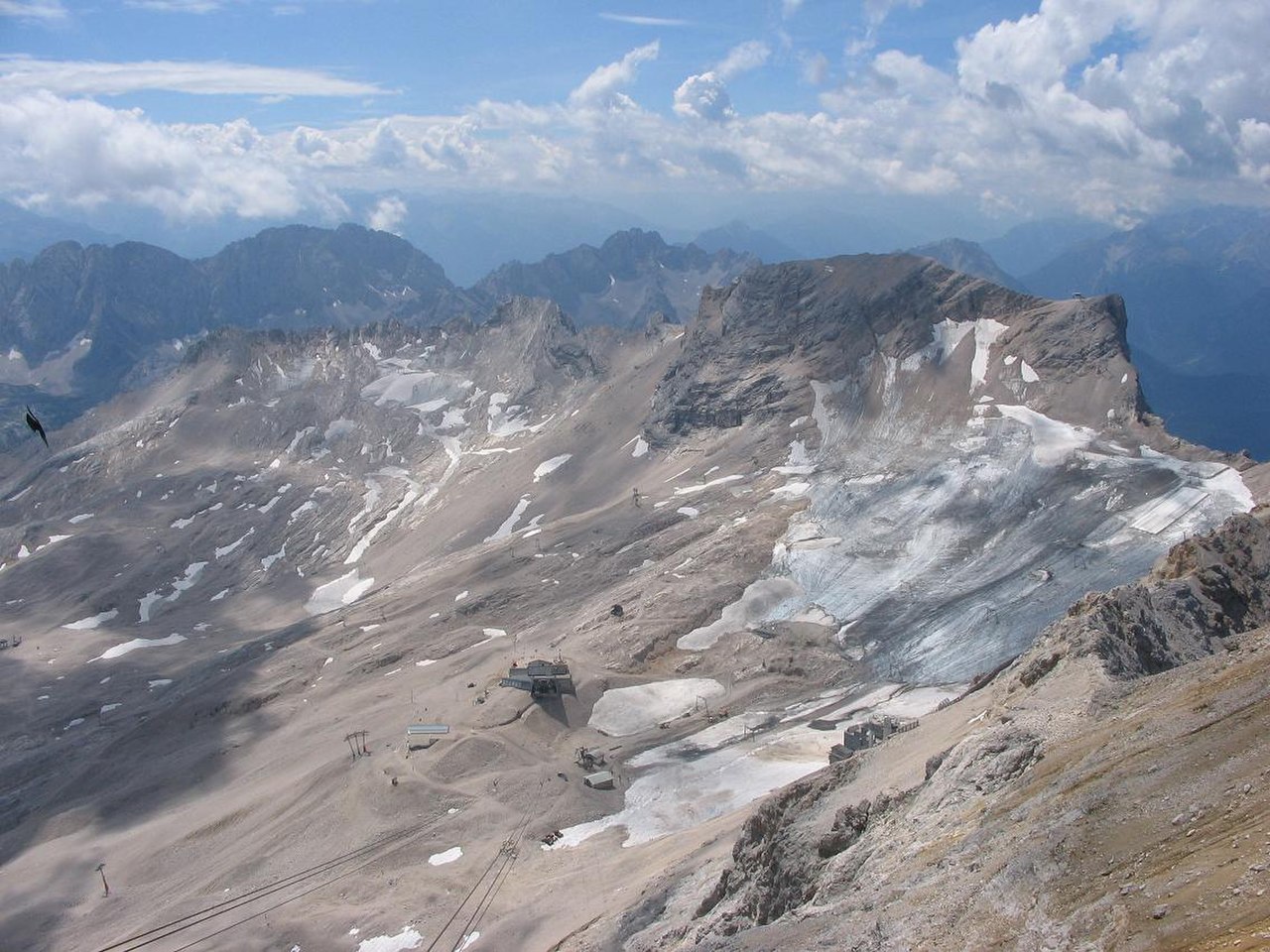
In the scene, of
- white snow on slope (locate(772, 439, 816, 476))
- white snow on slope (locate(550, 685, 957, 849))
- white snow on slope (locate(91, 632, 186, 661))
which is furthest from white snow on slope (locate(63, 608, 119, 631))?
white snow on slope (locate(550, 685, 957, 849))

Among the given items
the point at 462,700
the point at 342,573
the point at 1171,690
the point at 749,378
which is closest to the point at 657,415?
the point at 749,378

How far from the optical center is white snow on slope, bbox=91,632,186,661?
474 feet

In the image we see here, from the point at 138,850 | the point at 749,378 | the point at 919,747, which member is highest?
the point at 749,378

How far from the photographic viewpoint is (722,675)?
8969 cm

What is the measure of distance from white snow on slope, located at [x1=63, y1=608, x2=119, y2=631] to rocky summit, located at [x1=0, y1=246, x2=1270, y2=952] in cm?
72

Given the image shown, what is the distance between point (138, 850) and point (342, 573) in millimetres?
90676

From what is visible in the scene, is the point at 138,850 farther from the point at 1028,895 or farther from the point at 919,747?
the point at 1028,895

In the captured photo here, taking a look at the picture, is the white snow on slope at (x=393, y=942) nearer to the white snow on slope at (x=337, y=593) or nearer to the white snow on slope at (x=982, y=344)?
the white snow on slope at (x=337, y=593)

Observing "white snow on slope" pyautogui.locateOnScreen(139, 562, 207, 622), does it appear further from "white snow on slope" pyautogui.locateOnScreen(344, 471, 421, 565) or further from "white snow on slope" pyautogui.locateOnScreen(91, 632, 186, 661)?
"white snow on slope" pyautogui.locateOnScreen(344, 471, 421, 565)

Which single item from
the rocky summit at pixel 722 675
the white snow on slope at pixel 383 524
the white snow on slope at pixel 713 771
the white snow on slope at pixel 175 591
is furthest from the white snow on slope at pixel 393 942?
the white snow on slope at pixel 175 591

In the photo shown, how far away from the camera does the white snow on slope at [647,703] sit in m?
83.0

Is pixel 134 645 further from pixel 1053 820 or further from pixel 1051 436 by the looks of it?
pixel 1053 820

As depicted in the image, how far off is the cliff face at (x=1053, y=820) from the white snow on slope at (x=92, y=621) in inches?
5941

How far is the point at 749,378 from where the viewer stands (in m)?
162
